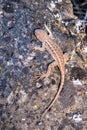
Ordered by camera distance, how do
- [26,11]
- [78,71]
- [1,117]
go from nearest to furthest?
[1,117], [78,71], [26,11]

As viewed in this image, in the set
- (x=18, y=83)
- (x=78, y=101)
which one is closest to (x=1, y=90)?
(x=18, y=83)

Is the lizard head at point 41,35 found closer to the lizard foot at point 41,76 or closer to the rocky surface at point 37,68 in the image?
the rocky surface at point 37,68

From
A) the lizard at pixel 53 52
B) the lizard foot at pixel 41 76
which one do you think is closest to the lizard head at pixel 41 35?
the lizard at pixel 53 52

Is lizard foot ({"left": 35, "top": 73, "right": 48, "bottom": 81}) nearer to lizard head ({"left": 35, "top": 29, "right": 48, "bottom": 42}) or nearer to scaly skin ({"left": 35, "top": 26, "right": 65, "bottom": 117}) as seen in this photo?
scaly skin ({"left": 35, "top": 26, "right": 65, "bottom": 117})

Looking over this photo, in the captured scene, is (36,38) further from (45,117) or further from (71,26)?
(45,117)

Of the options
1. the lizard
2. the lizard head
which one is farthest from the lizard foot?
the lizard head
